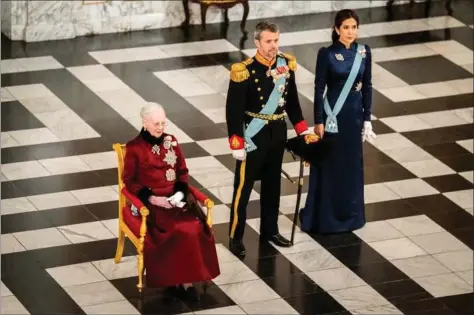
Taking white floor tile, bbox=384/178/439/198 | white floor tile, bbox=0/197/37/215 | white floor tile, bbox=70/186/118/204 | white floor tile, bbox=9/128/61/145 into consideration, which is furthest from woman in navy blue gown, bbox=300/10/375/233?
white floor tile, bbox=9/128/61/145

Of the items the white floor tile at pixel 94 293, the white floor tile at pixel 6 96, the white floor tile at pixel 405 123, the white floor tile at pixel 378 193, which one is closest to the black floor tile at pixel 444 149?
the white floor tile at pixel 405 123

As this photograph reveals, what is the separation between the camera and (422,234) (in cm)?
1040

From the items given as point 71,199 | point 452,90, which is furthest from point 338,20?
point 452,90

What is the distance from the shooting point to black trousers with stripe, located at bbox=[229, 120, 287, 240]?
9.65 metres

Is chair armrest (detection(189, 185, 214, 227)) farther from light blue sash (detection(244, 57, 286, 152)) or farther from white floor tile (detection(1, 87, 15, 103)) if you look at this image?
white floor tile (detection(1, 87, 15, 103))

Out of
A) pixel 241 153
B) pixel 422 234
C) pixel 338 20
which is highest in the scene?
pixel 338 20

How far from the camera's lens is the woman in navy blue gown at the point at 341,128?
988 centimetres

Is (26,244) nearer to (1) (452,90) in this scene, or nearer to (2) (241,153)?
(2) (241,153)

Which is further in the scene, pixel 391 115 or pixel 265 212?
pixel 391 115

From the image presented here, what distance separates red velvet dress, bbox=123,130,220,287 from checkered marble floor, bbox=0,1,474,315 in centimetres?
27

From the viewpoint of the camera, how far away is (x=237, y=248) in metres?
9.99

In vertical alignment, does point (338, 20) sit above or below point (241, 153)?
above

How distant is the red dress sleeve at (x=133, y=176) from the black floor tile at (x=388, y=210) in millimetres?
2195

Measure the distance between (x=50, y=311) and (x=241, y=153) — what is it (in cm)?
166
